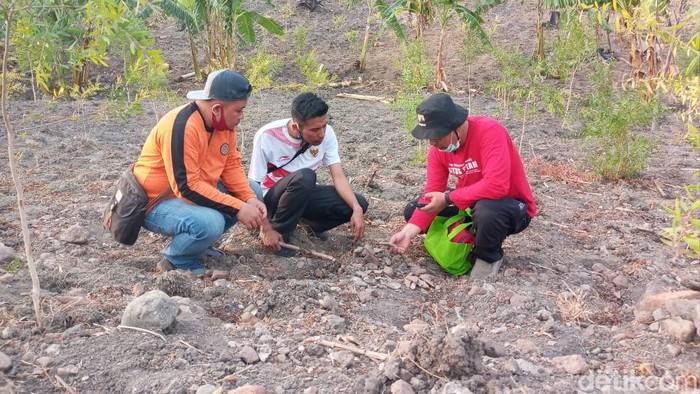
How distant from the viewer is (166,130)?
388cm

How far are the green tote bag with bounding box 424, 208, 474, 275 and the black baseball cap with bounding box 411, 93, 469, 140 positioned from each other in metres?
0.71

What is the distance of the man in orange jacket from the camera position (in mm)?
3850

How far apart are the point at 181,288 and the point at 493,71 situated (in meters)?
9.85

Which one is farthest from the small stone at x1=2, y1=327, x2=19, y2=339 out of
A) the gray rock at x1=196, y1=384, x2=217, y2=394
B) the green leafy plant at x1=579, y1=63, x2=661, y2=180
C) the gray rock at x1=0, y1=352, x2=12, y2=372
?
the green leafy plant at x1=579, y1=63, x2=661, y2=180

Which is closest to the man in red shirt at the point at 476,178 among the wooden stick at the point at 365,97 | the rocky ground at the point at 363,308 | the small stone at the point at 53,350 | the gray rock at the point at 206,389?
the rocky ground at the point at 363,308

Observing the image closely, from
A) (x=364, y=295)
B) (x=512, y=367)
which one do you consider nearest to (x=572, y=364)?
(x=512, y=367)

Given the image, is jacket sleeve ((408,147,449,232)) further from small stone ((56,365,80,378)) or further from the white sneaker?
small stone ((56,365,80,378))

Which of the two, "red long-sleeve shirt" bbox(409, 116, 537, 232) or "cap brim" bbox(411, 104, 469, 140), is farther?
"red long-sleeve shirt" bbox(409, 116, 537, 232)

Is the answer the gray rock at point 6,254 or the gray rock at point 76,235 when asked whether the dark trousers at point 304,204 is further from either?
the gray rock at point 6,254

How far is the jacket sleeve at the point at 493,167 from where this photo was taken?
154 inches

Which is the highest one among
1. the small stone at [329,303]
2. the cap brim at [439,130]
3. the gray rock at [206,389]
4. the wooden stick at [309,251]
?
the cap brim at [439,130]

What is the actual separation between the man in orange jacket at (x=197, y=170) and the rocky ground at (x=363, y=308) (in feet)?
0.85

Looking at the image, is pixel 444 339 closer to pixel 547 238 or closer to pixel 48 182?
pixel 547 238

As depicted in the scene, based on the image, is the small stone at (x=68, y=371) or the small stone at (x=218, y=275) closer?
the small stone at (x=68, y=371)
